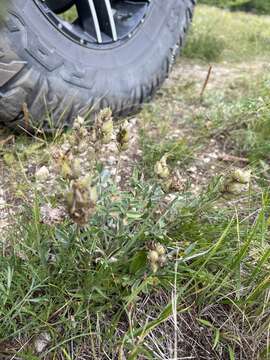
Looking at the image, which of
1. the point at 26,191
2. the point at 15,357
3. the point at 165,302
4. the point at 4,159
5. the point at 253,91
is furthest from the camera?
the point at 253,91

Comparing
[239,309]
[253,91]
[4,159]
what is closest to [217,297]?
[239,309]

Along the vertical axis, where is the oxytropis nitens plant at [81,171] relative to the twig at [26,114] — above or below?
above

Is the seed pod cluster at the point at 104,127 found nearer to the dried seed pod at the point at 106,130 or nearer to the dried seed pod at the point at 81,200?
the dried seed pod at the point at 106,130

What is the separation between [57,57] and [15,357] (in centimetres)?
100

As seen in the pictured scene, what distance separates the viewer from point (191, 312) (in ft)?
3.54

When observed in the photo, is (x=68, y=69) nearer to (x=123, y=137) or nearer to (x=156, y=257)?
(x=123, y=137)

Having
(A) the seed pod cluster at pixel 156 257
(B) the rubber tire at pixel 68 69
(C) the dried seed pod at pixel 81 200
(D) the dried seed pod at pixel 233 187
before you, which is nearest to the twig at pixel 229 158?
(B) the rubber tire at pixel 68 69

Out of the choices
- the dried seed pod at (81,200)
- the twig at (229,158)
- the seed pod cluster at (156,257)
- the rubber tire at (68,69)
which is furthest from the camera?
the twig at (229,158)

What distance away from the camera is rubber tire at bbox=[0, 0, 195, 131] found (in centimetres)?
148

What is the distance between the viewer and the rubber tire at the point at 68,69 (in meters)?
1.48

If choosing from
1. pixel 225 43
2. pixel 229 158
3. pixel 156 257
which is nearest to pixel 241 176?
pixel 156 257

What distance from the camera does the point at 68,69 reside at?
1.63m

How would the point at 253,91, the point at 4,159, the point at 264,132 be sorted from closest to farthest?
the point at 4,159 → the point at 264,132 → the point at 253,91

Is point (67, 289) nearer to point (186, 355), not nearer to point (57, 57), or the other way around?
point (186, 355)
